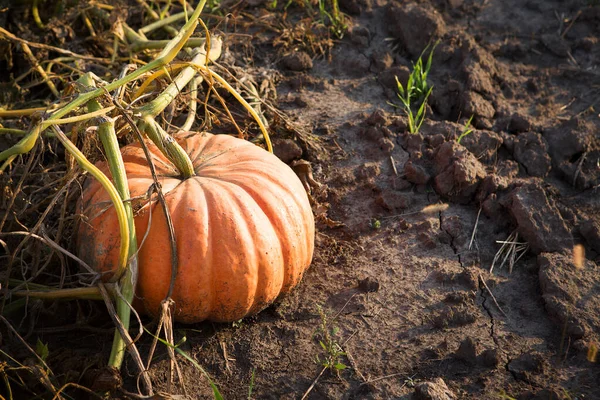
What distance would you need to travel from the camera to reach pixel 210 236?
2.81 m

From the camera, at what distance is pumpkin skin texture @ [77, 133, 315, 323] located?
2787 mm

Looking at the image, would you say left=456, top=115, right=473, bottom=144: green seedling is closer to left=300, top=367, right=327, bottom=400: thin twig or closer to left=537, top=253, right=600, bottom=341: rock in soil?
left=537, top=253, right=600, bottom=341: rock in soil

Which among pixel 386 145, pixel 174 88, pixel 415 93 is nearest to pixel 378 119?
pixel 386 145

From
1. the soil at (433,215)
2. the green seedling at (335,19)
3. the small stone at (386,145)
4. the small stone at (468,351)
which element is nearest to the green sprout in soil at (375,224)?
the soil at (433,215)

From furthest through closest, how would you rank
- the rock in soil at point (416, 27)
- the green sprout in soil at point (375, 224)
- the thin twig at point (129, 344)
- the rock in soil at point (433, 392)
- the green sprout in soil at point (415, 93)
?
1. the rock in soil at point (416, 27)
2. the green sprout in soil at point (415, 93)
3. the green sprout in soil at point (375, 224)
4. the rock in soil at point (433, 392)
5. the thin twig at point (129, 344)

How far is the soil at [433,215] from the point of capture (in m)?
2.84

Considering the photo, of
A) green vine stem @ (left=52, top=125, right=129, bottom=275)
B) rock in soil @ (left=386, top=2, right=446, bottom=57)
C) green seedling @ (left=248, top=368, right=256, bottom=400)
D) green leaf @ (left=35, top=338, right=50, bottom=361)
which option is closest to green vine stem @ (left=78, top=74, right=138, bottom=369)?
green vine stem @ (left=52, top=125, right=129, bottom=275)

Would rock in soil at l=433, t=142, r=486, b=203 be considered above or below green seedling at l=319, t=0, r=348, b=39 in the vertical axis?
below

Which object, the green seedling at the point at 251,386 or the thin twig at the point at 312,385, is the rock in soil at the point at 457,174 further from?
the green seedling at the point at 251,386

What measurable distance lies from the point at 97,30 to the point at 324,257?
7.52 ft

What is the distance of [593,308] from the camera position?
308 centimetres

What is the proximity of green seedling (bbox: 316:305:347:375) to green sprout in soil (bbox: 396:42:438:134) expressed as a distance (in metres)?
1.49

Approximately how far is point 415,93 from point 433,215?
97 cm

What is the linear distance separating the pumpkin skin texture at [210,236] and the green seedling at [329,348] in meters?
0.26
